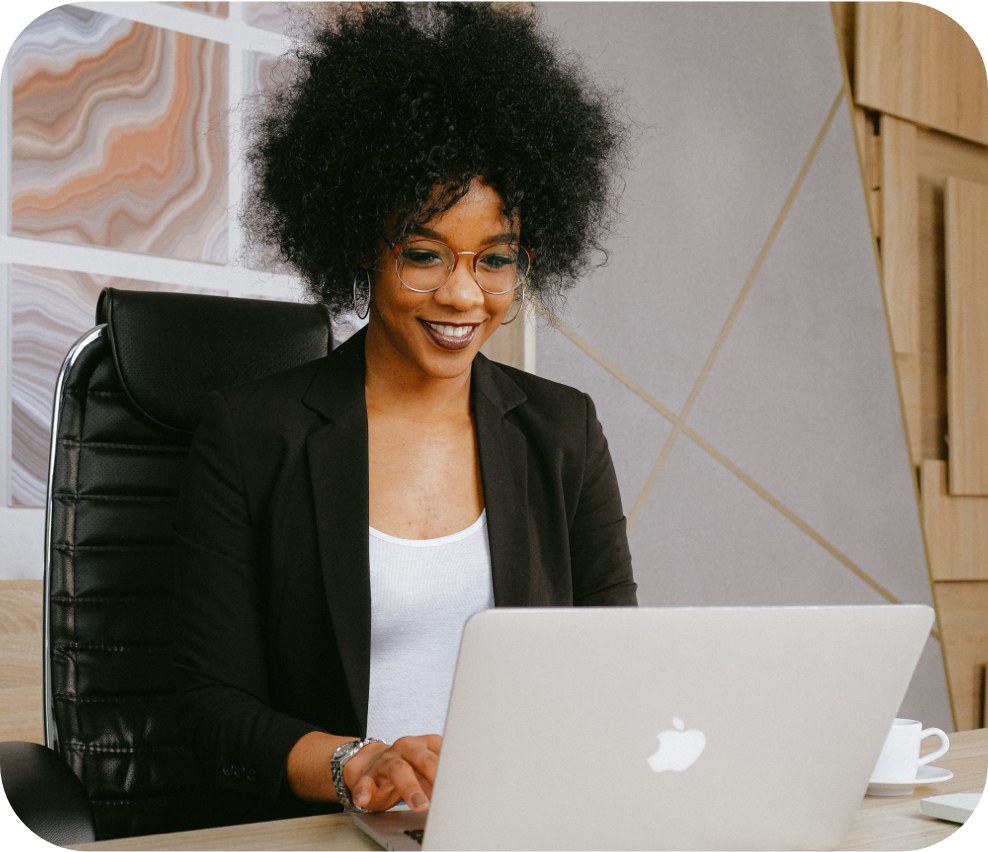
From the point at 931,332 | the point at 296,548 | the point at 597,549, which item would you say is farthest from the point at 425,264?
the point at 931,332

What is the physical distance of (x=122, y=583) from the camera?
4.40ft

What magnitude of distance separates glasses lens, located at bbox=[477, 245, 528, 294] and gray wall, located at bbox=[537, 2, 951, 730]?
1130 millimetres

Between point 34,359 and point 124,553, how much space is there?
2.48 ft

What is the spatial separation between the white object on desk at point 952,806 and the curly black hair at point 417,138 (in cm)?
86

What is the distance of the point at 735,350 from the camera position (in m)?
2.87

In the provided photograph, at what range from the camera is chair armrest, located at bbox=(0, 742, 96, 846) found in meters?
0.91

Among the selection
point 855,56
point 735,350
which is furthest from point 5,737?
point 855,56

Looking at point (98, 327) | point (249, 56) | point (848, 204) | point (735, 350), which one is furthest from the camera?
point (848, 204)

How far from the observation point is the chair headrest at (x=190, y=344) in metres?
1.35

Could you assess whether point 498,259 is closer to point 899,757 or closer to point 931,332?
point 899,757

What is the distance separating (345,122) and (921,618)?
0.98 metres

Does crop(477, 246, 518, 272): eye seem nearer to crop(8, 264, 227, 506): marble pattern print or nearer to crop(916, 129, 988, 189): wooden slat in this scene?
crop(8, 264, 227, 506): marble pattern print

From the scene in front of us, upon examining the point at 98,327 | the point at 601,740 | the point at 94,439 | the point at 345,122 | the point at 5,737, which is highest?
the point at 345,122

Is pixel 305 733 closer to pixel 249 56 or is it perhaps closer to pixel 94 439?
pixel 94 439
